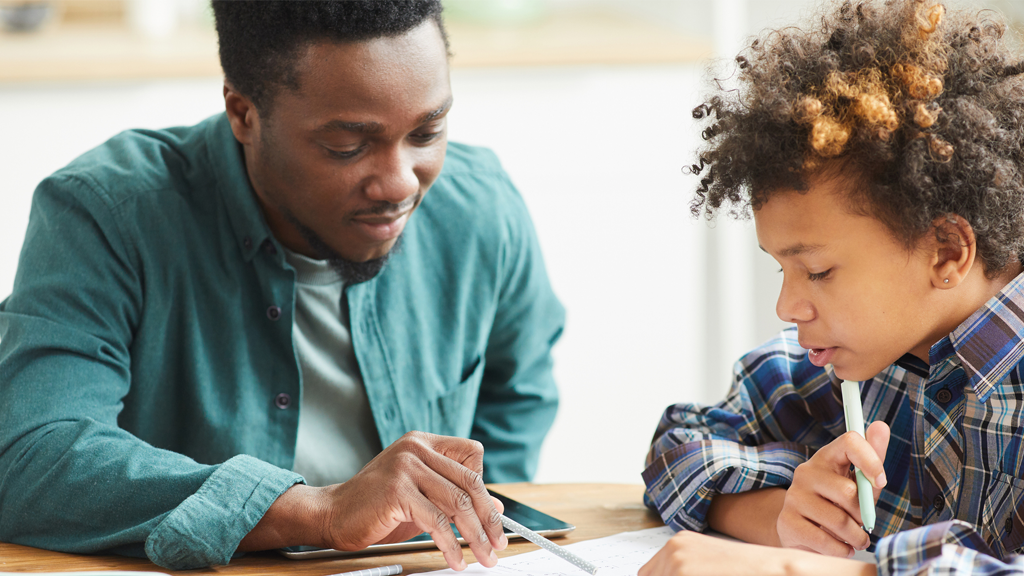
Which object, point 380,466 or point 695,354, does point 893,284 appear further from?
point 695,354

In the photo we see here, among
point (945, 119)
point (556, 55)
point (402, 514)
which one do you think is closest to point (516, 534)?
point (402, 514)

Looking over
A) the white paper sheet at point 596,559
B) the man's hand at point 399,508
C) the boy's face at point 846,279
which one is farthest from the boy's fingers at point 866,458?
the man's hand at point 399,508

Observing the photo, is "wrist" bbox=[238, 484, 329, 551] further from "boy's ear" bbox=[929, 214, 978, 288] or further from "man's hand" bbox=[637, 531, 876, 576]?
"boy's ear" bbox=[929, 214, 978, 288]

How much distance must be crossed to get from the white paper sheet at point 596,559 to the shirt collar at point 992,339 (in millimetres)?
339

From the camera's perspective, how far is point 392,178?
3.77ft

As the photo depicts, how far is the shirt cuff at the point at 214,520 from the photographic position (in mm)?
898

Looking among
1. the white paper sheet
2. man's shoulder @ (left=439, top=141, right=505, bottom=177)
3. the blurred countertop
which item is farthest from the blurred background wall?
the white paper sheet

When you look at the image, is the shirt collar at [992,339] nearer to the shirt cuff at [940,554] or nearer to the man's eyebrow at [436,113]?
the shirt cuff at [940,554]

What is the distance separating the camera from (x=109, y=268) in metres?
1.17

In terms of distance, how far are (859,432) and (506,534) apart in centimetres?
→ 35

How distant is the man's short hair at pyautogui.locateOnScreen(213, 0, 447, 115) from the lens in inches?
43.9

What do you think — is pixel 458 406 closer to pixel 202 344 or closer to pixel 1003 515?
pixel 202 344

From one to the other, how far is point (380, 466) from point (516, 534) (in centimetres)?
16

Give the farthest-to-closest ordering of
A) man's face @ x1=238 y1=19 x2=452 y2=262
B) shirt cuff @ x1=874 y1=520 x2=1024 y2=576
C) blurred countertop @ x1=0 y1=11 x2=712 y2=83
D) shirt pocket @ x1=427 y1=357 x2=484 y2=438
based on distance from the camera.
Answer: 1. blurred countertop @ x1=0 y1=11 x2=712 y2=83
2. shirt pocket @ x1=427 y1=357 x2=484 y2=438
3. man's face @ x1=238 y1=19 x2=452 y2=262
4. shirt cuff @ x1=874 y1=520 x2=1024 y2=576
